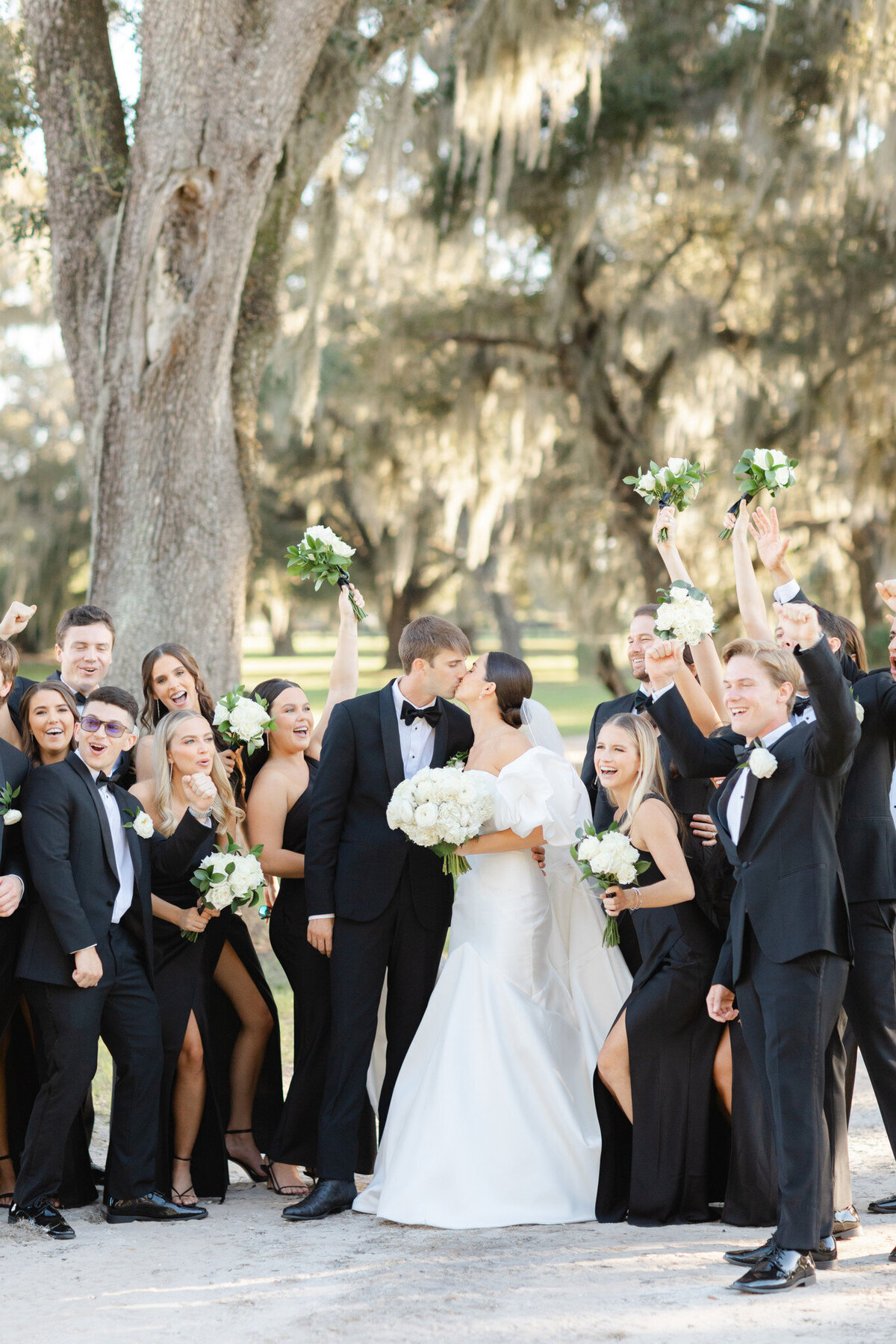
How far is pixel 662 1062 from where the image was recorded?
448 cm

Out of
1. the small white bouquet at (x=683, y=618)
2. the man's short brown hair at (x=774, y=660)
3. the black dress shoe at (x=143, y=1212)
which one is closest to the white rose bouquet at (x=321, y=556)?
the small white bouquet at (x=683, y=618)

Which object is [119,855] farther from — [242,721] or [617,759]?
[617,759]

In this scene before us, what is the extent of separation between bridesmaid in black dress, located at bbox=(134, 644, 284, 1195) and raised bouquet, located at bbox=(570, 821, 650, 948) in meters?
1.59

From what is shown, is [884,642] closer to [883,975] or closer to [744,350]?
[744,350]

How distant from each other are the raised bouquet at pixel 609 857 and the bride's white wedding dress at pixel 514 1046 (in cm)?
32

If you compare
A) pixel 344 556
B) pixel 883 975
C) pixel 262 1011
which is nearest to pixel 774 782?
pixel 883 975

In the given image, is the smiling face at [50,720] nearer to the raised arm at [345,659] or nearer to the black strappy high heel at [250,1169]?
the raised arm at [345,659]

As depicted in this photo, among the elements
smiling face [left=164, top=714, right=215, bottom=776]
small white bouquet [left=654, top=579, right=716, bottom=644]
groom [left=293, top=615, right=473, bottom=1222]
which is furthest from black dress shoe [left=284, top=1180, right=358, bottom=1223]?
small white bouquet [left=654, top=579, right=716, bottom=644]

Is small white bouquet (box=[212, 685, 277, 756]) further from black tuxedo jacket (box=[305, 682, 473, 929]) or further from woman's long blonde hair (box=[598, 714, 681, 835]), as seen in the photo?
woman's long blonde hair (box=[598, 714, 681, 835])

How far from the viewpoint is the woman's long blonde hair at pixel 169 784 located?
4.92 meters

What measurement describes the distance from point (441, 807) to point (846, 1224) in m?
1.93

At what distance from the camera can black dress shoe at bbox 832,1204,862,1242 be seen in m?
4.24

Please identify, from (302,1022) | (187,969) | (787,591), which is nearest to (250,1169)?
(302,1022)

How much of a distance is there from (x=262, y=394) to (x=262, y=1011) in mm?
17591
